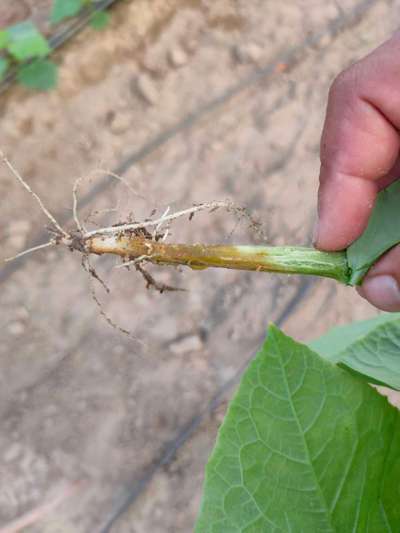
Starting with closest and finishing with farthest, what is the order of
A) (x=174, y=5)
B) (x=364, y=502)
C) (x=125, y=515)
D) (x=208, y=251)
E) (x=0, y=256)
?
(x=364, y=502) → (x=208, y=251) → (x=125, y=515) → (x=0, y=256) → (x=174, y=5)

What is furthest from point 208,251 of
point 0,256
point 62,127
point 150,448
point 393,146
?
point 62,127

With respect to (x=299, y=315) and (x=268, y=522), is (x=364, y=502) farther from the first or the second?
(x=299, y=315)

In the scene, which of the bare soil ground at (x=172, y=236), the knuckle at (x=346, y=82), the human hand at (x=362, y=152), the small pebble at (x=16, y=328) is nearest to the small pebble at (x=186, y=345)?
the bare soil ground at (x=172, y=236)

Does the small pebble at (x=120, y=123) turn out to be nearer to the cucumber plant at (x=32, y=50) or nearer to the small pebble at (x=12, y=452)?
the cucumber plant at (x=32, y=50)

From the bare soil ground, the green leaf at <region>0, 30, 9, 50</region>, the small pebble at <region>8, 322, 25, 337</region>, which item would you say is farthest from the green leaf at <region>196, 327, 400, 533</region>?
the green leaf at <region>0, 30, 9, 50</region>

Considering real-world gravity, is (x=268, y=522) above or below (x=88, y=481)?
above

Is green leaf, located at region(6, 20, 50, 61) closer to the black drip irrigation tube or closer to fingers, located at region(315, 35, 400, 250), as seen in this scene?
the black drip irrigation tube

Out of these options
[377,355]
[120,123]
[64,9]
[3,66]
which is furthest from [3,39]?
[377,355]
